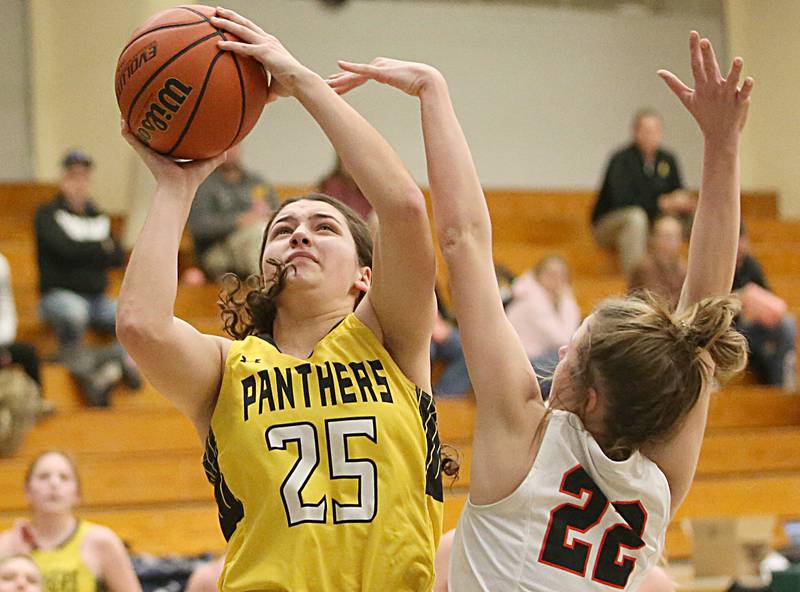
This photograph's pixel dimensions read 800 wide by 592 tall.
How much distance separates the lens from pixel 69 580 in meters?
5.44

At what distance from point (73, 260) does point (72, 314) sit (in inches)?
16.0

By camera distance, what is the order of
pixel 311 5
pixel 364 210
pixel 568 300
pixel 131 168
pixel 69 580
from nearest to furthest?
1. pixel 69 580
2. pixel 364 210
3. pixel 568 300
4. pixel 131 168
5. pixel 311 5

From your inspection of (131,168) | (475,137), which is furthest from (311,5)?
(131,168)

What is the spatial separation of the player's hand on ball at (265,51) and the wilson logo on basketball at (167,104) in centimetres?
12

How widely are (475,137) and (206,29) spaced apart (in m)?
9.50

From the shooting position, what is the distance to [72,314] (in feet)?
24.9

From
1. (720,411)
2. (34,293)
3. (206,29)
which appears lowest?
(720,411)

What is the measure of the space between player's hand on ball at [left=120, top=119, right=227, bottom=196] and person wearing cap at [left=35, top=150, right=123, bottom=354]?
17.3 feet

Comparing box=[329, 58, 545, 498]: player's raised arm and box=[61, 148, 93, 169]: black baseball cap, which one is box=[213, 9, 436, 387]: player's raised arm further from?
box=[61, 148, 93, 169]: black baseball cap

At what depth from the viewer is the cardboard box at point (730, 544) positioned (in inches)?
246

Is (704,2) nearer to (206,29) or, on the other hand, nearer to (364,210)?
(364,210)

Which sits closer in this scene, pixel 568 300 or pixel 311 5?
pixel 568 300

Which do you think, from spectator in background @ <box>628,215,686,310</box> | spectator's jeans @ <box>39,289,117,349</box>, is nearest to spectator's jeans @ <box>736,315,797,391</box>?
spectator in background @ <box>628,215,686,310</box>

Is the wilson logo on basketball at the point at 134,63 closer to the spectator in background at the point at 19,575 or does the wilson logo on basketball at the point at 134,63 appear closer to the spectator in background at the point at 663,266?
the spectator in background at the point at 19,575
